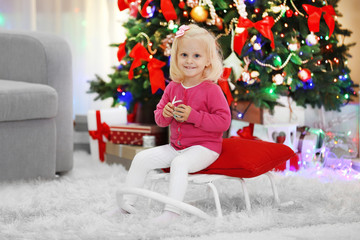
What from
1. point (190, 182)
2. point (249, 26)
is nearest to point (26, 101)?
point (190, 182)

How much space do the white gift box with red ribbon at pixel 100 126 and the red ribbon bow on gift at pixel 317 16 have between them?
1.06m

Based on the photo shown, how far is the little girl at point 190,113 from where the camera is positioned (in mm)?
1598

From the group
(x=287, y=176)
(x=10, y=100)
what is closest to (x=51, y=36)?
(x=10, y=100)

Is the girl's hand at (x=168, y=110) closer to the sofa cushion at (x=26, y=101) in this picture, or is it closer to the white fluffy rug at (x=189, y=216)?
the white fluffy rug at (x=189, y=216)

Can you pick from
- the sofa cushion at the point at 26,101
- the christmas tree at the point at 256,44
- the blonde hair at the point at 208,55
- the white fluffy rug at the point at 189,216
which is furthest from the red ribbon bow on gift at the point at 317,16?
the sofa cushion at the point at 26,101

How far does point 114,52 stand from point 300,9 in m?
1.56

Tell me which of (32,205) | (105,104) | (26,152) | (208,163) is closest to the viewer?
(208,163)

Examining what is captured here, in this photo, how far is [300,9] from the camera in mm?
2607

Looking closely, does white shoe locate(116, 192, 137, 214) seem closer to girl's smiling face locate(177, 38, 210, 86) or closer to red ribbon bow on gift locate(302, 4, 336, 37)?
girl's smiling face locate(177, 38, 210, 86)

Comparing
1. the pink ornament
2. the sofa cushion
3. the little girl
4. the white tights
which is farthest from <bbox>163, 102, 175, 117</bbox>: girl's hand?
the pink ornament

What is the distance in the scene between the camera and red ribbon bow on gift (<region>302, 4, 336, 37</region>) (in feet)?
8.17

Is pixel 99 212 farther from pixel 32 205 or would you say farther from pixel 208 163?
pixel 208 163

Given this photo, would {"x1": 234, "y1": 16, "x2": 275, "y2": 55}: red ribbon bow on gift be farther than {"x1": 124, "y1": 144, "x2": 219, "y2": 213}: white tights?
Yes

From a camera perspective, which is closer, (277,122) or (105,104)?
(277,122)
